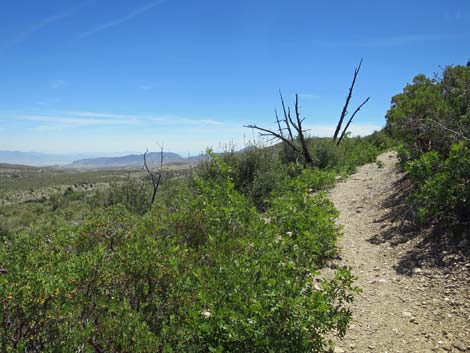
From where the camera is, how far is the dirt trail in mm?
3545

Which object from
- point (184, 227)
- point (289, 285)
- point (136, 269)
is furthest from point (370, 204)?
point (136, 269)

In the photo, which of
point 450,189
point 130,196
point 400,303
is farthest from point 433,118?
point 130,196

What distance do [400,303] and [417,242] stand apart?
1.82 meters

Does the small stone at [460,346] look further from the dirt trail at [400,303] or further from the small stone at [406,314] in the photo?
the small stone at [406,314]

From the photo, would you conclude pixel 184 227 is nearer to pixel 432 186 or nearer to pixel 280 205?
pixel 280 205

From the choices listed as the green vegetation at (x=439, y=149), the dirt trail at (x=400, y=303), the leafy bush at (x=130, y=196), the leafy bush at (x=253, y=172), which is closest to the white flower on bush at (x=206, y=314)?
the dirt trail at (x=400, y=303)

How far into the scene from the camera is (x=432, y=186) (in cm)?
533

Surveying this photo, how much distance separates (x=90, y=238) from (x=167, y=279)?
174 centimetres

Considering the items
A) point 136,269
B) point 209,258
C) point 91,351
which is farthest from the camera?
point 209,258

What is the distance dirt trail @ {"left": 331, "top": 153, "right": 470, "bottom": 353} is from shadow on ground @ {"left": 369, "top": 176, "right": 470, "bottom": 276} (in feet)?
0.13

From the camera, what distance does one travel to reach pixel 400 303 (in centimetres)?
432

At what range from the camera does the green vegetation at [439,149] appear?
5.15 meters

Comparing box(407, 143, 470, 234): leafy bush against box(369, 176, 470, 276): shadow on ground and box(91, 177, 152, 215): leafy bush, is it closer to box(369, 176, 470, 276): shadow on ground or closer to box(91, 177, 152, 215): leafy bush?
box(369, 176, 470, 276): shadow on ground

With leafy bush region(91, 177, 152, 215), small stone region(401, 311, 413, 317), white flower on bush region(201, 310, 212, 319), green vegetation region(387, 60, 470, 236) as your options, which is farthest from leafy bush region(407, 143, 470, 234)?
leafy bush region(91, 177, 152, 215)
